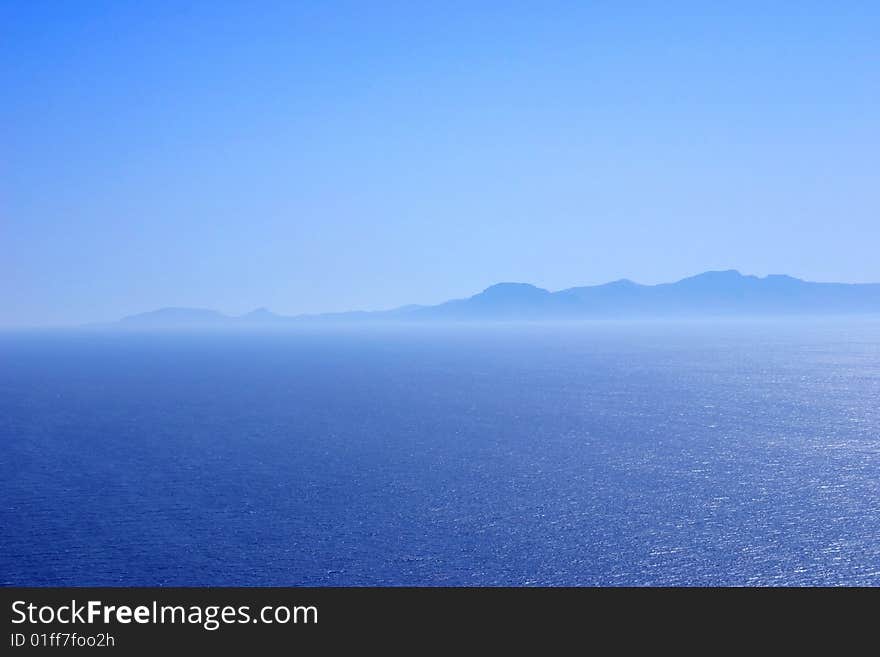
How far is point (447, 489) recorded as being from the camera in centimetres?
5719

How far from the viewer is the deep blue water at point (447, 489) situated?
39531 millimetres

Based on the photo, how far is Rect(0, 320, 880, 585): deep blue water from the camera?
130ft

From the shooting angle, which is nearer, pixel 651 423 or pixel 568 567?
pixel 568 567

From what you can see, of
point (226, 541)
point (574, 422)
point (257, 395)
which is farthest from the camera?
point (257, 395)

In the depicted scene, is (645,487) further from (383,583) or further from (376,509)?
(383,583)

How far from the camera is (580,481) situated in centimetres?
5900

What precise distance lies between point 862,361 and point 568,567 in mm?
176624

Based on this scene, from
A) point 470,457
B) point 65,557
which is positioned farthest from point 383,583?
point 470,457
